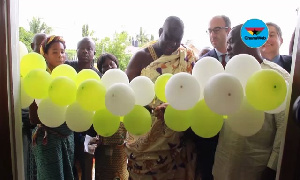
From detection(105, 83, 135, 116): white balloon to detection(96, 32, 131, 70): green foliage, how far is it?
2.66 feet

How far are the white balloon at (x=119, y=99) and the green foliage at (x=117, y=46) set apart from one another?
2.66ft

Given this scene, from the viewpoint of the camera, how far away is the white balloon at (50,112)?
136cm

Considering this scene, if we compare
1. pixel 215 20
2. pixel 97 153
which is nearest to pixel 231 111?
pixel 215 20

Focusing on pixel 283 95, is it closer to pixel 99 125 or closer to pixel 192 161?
pixel 192 161

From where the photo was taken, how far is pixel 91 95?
1233mm

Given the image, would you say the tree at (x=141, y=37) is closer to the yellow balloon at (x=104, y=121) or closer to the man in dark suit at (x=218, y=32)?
the man in dark suit at (x=218, y=32)

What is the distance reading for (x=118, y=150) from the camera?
1.82 meters

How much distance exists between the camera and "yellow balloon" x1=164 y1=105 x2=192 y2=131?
48.9 inches

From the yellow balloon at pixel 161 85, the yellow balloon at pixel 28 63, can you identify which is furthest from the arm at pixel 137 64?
the yellow balloon at pixel 28 63

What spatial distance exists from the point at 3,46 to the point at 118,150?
100cm

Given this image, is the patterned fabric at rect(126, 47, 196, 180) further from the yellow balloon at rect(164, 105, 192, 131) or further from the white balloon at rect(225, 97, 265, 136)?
the white balloon at rect(225, 97, 265, 136)

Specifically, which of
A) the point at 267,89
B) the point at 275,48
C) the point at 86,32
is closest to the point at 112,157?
the point at 86,32

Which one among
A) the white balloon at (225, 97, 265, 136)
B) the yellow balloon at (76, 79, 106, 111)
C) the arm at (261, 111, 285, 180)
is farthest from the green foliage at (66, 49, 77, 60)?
the arm at (261, 111, 285, 180)

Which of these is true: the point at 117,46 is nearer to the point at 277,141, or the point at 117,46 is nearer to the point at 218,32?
the point at 218,32
